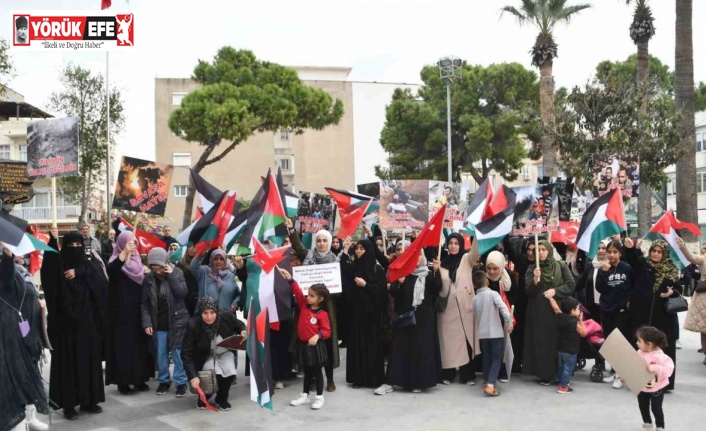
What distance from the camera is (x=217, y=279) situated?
9.07m

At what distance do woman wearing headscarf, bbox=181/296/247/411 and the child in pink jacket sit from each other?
4134 mm

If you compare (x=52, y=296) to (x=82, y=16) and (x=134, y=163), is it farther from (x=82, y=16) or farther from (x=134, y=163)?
(x=82, y=16)

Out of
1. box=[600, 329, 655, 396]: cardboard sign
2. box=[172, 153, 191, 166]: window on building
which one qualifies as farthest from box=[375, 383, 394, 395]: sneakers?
box=[172, 153, 191, 166]: window on building

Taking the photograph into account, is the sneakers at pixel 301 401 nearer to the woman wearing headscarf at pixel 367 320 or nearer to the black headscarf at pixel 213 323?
the woman wearing headscarf at pixel 367 320

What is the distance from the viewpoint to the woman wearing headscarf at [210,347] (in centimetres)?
770

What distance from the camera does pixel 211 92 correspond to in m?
29.7

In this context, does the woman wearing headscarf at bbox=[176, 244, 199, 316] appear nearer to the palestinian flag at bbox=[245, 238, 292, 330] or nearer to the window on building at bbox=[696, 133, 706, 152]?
the palestinian flag at bbox=[245, 238, 292, 330]

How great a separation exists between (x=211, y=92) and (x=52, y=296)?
76.5 feet

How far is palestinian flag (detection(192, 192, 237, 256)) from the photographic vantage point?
30.0 feet

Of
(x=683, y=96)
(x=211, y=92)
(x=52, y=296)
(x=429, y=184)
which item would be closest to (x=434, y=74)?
(x=211, y=92)

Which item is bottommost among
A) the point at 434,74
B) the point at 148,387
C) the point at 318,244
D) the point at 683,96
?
the point at 148,387

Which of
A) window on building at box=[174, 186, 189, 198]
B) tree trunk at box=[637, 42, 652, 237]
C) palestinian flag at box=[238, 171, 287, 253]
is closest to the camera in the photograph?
palestinian flag at box=[238, 171, 287, 253]

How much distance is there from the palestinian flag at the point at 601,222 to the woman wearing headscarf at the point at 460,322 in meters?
1.67

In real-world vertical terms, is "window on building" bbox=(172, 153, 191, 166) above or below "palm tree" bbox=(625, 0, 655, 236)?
below
